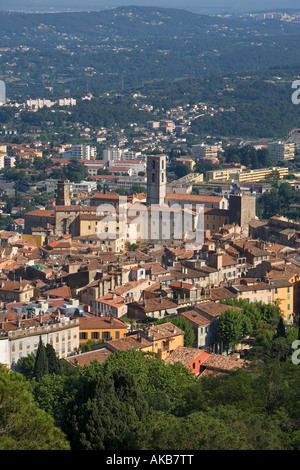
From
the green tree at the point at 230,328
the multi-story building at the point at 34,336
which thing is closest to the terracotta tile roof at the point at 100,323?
the multi-story building at the point at 34,336

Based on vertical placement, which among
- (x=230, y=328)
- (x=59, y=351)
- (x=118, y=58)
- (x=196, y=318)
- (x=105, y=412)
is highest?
(x=118, y=58)

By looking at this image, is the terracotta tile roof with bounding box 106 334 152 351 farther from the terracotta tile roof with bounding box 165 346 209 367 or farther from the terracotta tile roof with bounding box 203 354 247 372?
the terracotta tile roof with bounding box 203 354 247 372

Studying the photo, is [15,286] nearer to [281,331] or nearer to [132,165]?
[281,331]

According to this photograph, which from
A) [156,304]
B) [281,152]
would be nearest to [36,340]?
[156,304]

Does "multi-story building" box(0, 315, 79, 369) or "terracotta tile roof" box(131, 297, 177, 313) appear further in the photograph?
"terracotta tile roof" box(131, 297, 177, 313)

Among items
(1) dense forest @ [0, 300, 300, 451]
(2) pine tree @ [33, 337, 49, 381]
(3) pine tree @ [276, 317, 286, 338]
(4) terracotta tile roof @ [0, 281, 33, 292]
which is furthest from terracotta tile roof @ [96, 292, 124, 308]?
(2) pine tree @ [33, 337, 49, 381]

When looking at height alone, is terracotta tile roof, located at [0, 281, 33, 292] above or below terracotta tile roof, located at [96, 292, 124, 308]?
above

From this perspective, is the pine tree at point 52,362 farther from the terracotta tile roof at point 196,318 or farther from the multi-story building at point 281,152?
the multi-story building at point 281,152

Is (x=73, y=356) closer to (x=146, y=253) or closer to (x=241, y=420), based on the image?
(x=241, y=420)
